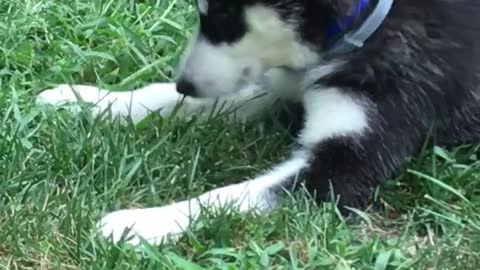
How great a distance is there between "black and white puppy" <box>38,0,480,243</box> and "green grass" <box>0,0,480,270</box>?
95mm

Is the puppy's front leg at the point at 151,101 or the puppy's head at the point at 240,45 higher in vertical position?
the puppy's head at the point at 240,45

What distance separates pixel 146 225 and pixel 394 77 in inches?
30.4

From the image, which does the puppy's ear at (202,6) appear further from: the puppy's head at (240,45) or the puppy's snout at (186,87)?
the puppy's snout at (186,87)

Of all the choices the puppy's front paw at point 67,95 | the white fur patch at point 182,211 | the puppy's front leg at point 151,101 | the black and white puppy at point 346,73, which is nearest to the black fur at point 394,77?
the black and white puppy at point 346,73

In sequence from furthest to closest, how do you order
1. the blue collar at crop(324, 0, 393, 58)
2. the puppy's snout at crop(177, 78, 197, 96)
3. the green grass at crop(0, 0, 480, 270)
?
the puppy's snout at crop(177, 78, 197, 96) < the blue collar at crop(324, 0, 393, 58) < the green grass at crop(0, 0, 480, 270)

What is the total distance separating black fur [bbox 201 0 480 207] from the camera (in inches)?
118

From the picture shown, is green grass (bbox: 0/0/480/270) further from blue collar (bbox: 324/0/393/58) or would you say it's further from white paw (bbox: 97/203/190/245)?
blue collar (bbox: 324/0/393/58)

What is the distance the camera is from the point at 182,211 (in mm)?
2883

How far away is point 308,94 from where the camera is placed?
3.17m

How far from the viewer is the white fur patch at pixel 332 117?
3045mm

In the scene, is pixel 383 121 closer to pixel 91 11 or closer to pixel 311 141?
pixel 311 141

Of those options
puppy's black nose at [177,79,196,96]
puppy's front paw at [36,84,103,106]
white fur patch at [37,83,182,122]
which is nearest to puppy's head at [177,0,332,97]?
puppy's black nose at [177,79,196,96]

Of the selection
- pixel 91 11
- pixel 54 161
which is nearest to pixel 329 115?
pixel 54 161

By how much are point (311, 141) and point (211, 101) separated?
42cm
